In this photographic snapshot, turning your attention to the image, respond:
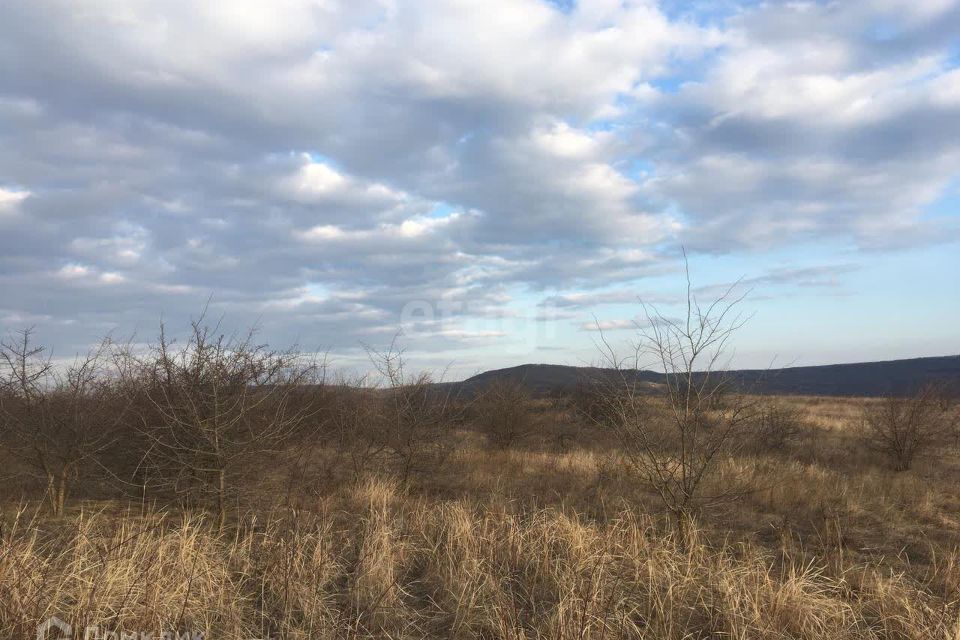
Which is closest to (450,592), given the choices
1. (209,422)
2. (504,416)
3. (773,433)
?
(209,422)

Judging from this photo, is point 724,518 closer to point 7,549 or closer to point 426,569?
point 426,569

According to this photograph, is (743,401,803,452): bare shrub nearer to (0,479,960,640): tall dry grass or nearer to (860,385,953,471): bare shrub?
(860,385,953,471): bare shrub

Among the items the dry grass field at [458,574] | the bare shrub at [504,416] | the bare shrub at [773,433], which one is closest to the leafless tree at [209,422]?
the dry grass field at [458,574]

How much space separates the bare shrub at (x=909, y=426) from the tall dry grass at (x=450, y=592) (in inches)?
394

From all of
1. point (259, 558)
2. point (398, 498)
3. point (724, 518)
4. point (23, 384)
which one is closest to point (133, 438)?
point (23, 384)

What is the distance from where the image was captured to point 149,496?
349 inches

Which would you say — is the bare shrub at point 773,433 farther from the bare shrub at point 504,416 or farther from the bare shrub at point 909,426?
the bare shrub at point 504,416

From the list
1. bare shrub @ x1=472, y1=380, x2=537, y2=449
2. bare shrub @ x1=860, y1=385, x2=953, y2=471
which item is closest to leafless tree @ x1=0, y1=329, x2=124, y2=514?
bare shrub @ x1=472, y1=380, x2=537, y2=449

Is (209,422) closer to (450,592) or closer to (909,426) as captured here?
(450,592)

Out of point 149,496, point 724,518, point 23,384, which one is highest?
point 23,384

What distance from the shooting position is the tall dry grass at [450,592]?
158 inches

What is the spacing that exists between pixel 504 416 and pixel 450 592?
44.9 feet

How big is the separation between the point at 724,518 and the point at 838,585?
14.7ft

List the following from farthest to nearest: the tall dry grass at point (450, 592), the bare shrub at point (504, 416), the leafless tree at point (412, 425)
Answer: the bare shrub at point (504, 416) → the leafless tree at point (412, 425) → the tall dry grass at point (450, 592)
